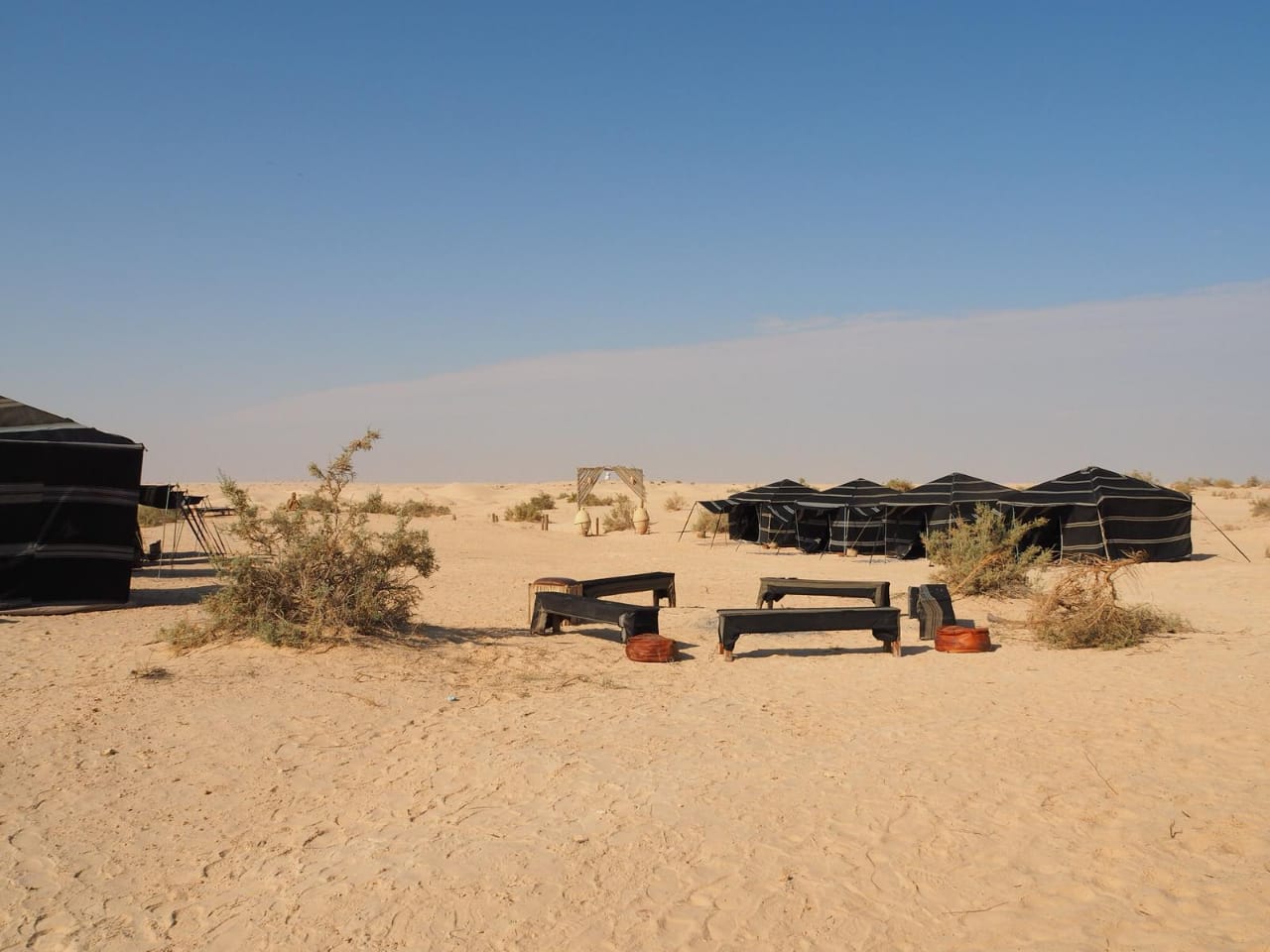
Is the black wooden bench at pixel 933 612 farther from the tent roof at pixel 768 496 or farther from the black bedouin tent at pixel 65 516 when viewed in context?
the tent roof at pixel 768 496

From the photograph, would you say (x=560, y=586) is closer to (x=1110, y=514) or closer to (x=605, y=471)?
(x=1110, y=514)

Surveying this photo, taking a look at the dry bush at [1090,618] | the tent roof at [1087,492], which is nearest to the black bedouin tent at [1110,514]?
the tent roof at [1087,492]

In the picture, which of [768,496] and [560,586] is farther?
[768,496]

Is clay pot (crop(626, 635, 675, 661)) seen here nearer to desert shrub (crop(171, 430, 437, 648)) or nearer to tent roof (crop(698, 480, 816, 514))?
desert shrub (crop(171, 430, 437, 648))

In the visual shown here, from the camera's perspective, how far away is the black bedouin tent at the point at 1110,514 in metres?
19.7

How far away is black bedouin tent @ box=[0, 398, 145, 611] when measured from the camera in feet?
38.2

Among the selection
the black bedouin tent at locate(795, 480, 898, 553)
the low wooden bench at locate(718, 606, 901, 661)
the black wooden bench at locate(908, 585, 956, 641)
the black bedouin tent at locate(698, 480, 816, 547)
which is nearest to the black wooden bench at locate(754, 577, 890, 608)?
the black wooden bench at locate(908, 585, 956, 641)

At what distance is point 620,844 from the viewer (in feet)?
16.2

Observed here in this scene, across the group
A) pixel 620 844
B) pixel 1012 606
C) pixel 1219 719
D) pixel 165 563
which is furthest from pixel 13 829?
pixel 165 563

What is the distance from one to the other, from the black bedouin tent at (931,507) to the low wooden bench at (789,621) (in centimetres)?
1109

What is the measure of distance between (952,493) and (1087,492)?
2.84m

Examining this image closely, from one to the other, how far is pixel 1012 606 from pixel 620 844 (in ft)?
35.5

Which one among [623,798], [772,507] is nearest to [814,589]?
[623,798]

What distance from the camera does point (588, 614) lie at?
419 inches
